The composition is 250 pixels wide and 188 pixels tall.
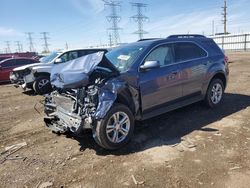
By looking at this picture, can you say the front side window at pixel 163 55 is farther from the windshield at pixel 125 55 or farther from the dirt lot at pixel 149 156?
the dirt lot at pixel 149 156

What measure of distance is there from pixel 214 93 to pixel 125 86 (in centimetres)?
317

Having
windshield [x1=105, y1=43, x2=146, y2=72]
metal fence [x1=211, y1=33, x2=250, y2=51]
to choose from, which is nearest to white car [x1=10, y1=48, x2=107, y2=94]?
windshield [x1=105, y1=43, x2=146, y2=72]

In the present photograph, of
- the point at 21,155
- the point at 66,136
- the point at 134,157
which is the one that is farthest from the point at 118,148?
the point at 21,155

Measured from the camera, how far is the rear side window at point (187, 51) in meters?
5.94

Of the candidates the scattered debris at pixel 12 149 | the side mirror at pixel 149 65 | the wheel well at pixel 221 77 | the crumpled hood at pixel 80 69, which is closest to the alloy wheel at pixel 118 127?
the crumpled hood at pixel 80 69

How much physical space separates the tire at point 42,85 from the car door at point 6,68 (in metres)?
6.70

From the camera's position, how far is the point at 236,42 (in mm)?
35844

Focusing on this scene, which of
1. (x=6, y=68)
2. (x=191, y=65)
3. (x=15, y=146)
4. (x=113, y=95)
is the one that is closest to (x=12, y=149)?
(x=15, y=146)

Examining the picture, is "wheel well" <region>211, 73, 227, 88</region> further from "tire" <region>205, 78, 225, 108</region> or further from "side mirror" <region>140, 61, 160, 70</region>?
"side mirror" <region>140, 61, 160, 70</region>

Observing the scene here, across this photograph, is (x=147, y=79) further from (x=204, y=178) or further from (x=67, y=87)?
(x=204, y=178)

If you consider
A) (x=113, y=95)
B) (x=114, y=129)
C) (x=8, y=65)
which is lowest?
(x=114, y=129)

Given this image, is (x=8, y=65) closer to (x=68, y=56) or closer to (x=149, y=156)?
(x=68, y=56)

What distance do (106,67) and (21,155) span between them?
2.19m

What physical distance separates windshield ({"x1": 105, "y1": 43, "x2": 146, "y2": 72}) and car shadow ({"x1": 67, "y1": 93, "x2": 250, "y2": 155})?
139cm
